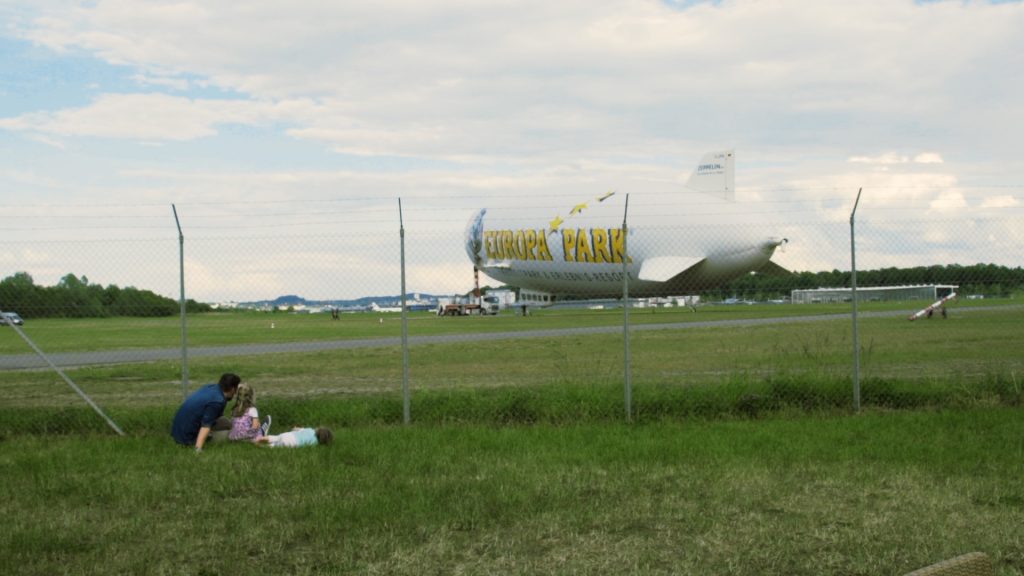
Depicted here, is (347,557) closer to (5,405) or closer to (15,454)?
(15,454)

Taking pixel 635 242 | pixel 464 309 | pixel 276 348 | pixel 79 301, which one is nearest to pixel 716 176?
pixel 635 242

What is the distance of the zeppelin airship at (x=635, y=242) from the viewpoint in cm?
5328

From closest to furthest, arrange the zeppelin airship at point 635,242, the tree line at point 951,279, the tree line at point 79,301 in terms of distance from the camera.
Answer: the tree line at point 79,301 < the tree line at point 951,279 < the zeppelin airship at point 635,242

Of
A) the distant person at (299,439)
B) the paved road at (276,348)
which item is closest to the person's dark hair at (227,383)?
the distant person at (299,439)

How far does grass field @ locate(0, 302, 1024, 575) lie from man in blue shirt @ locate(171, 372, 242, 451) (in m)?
0.27

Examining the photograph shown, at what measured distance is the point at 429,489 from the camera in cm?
765

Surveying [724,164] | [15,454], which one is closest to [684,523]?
[15,454]

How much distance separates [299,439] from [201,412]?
108 centimetres

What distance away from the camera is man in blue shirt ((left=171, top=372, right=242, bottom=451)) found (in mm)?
9766

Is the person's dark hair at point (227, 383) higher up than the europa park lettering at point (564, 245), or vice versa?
the europa park lettering at point (564, 245)

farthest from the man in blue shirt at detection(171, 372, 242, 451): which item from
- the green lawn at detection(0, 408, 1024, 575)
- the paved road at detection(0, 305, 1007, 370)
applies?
the paved road at detection(0, 305, 1007, 370)

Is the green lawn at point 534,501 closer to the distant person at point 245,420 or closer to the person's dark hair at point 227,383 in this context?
the distant person at point 245,420

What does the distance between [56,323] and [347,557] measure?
9737 mm

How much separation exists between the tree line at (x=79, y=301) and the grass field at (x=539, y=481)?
0.32m
